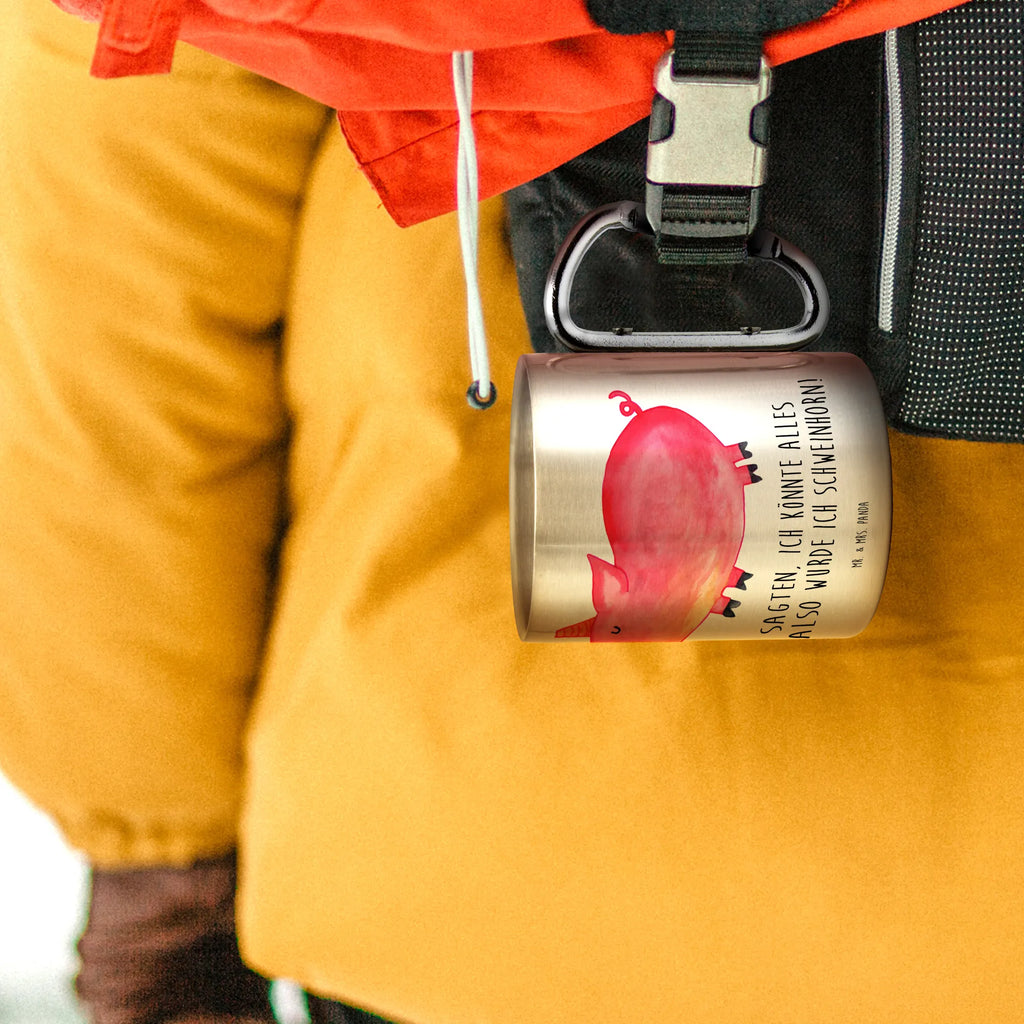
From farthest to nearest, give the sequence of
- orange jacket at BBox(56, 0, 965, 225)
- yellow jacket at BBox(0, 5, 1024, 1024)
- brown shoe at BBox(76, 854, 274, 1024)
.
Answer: brown shoe at BBox(76, 854, 274, 1024)
yellow jacket at BBox(0, 5, 1024, 1024)
orange jacket at BBox(56, 0, 965, 225)

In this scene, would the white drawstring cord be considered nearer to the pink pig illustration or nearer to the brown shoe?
the pink pig illustration

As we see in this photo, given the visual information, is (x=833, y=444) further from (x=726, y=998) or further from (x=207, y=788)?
(x=207, y=788)

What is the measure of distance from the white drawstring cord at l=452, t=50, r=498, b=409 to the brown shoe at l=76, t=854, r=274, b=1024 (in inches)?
14.5

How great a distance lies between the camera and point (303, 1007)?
655 mm

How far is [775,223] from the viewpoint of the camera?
16.8 inches

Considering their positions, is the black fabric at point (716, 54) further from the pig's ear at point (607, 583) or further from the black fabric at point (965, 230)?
the pig's ear at point (607, 583)

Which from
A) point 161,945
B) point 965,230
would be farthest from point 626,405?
point 161,945

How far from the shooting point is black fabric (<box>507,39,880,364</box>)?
1.34ft

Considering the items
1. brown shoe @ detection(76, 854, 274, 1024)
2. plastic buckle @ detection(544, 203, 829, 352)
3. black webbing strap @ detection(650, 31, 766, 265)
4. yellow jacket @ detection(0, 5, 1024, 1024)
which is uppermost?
black webbing strap @ detection(650, 31, 766, 265)

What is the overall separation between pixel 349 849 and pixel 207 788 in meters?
0.14

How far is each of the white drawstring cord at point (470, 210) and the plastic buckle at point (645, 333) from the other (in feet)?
0.13

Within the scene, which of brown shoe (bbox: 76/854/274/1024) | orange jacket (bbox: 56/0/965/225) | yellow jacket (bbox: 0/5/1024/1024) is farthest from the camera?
brown shoe (bbox: 76/854/274/1024)

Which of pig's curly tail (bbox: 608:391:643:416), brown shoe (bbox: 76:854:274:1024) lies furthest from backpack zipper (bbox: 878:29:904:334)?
brown shoe (bbox: 76:854:274:1024)

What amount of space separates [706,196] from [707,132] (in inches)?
1.0
